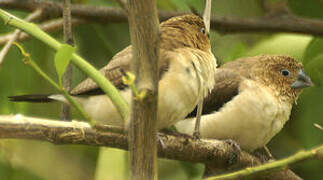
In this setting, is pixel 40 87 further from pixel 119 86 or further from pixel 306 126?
pixel 306 126

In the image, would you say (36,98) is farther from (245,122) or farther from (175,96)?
(245,122)

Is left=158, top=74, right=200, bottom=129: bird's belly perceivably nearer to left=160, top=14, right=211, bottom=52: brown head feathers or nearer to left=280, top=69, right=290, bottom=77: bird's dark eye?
left=160, top=14, right=211, bottom=52: brown head feathers

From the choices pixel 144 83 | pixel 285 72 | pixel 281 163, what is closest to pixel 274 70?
pixel 285 72

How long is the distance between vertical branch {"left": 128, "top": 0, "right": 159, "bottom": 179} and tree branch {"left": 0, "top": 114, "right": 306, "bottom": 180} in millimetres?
128

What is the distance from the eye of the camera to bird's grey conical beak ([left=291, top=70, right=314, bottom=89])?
3.87m

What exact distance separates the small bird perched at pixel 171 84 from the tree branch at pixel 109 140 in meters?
0.22

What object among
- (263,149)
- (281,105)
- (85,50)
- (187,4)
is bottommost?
(263,149)

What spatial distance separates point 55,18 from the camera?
13.2 ft

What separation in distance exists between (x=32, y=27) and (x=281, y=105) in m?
2.44

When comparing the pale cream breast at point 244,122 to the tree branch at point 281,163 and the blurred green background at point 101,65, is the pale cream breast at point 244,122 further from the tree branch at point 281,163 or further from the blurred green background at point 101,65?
the tree branch at point 281,163

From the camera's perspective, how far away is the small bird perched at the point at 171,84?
271 cm

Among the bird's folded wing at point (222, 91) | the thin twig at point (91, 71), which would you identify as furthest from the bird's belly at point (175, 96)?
the thin twig at point (91, 71)

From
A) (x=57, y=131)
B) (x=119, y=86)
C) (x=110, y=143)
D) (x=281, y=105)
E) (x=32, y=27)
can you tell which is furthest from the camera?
(x=281, y=105)

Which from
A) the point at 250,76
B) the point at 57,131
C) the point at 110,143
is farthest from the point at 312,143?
the point at 57,131
